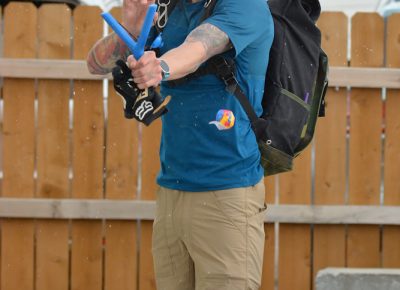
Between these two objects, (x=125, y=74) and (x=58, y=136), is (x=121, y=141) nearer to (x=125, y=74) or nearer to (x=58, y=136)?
(x=58, y=136)

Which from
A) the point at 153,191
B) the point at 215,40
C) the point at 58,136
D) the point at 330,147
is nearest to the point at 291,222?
the point at 330,147

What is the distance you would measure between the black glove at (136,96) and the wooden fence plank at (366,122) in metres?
3.06

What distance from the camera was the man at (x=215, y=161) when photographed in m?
2.57

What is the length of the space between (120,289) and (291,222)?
48.6 inches

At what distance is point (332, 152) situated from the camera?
16.6 feet

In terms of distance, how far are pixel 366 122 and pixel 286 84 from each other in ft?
7.56

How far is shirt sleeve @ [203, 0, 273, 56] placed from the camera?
2.48 m

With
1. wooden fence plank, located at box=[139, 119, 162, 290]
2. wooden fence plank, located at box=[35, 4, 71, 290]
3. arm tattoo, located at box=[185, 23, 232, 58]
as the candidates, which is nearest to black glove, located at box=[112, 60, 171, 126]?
arm tattoo, located at box=[185, 23, 232, 58]

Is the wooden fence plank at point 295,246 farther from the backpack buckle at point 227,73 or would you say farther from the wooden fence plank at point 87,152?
the backpack buckle at point 227,73

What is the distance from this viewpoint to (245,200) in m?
2.63

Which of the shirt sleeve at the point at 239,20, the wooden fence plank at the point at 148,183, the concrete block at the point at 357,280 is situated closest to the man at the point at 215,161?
the shirt sleeve at the point at 239,20

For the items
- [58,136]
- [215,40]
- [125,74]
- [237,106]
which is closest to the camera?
[125,74]

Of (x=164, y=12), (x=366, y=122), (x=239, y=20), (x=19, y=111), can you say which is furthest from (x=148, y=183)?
(x=239, y=20)

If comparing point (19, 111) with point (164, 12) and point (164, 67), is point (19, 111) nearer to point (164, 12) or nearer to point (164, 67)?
point (164, 12)
